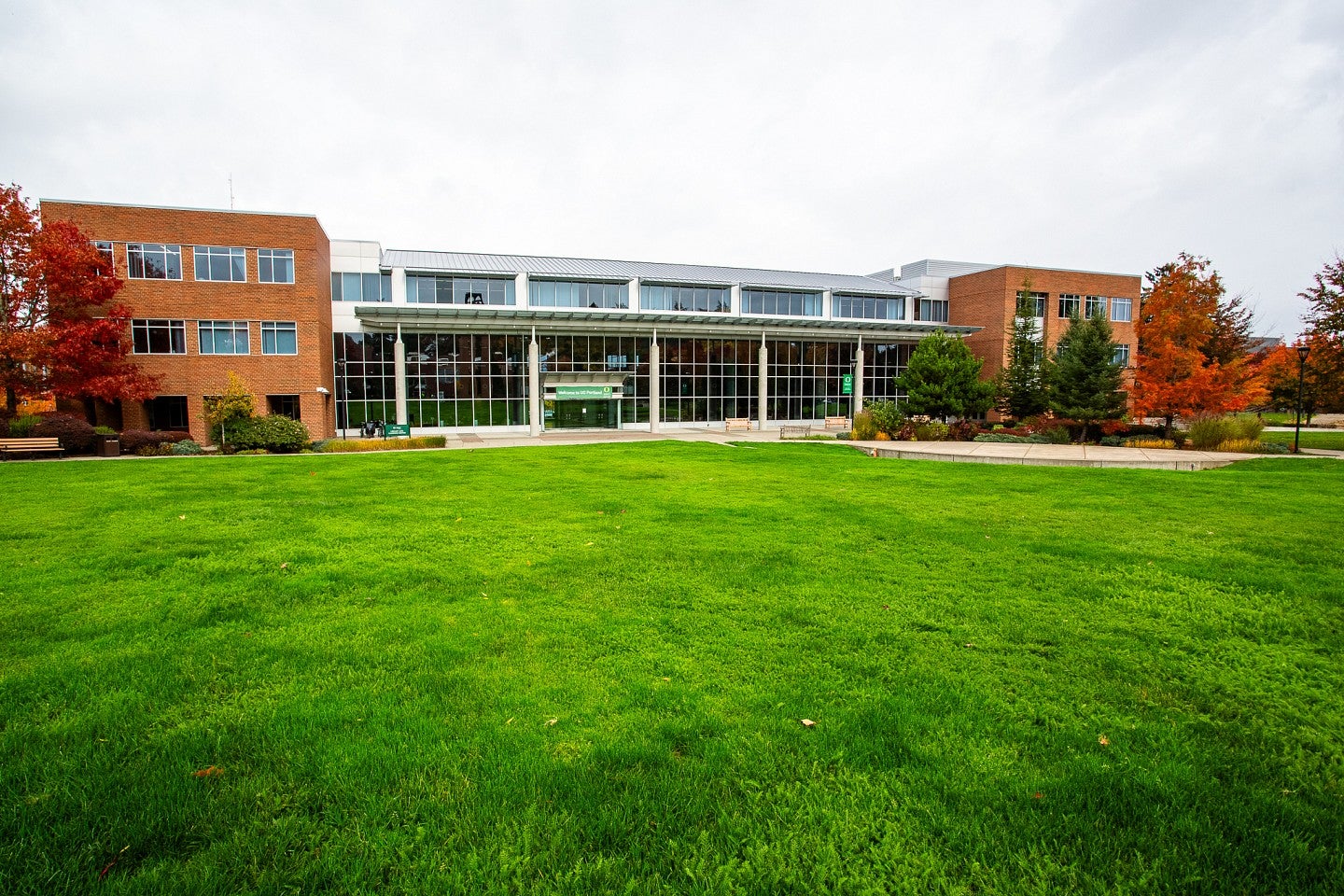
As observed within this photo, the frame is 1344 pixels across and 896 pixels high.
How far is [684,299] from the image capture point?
45469mm

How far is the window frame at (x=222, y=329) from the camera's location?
3091cm

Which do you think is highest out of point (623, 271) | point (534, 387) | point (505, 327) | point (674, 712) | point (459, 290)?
point (623, 271)

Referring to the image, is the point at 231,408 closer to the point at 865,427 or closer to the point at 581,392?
the point at 581,392

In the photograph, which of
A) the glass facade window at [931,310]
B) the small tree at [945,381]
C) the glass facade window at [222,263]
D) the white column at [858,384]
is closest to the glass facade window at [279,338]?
the glass facade window at [222,263]

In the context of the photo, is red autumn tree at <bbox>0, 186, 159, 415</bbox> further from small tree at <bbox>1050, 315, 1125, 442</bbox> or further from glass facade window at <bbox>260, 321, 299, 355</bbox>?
small tree at <bbox>1050, 315, 1125, 442</bbox>

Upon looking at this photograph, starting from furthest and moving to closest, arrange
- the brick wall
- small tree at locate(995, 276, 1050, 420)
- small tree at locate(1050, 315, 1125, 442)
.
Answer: small tree at locate(995, 276, 1050, 420)
the brick wall
small tree at locate(1050, 315, 1125, 442)

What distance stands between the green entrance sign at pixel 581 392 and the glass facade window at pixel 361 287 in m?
11.6

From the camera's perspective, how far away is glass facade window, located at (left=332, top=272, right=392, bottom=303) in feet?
124

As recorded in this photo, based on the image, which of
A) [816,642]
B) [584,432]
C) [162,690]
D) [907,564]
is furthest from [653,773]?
A: [584,432]

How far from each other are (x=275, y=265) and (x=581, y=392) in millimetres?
16878

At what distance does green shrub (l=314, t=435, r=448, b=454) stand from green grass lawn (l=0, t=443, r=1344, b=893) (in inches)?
744

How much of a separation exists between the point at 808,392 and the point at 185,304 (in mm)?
36997

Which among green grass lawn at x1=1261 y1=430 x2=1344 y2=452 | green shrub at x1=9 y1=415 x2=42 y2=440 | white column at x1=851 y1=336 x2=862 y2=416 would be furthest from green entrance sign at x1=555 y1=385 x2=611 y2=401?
green grass lawn at x1=1261 y1=430 x2=1344 y2=452

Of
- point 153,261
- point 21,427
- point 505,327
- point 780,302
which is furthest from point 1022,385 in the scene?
point 21,427
